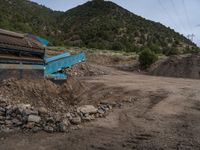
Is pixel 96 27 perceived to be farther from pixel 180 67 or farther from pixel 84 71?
pixel 84 71

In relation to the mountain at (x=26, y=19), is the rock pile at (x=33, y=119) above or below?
below

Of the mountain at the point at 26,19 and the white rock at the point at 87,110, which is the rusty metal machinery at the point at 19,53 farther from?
the mountain at the point at 26,19

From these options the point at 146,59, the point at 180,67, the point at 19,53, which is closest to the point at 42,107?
the point at 19,53

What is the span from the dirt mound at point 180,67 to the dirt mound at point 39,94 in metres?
17.7

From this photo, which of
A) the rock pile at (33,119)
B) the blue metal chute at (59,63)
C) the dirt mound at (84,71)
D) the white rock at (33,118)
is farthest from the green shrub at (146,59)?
the white rock at (33,118)

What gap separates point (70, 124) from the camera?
9.46 meters

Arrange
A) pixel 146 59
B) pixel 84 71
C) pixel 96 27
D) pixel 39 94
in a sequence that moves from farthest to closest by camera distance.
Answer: pixel 96 27 → pixel 146 59 → pixel 84 71 → pixel 39 94

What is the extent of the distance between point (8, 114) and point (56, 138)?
1.79 m

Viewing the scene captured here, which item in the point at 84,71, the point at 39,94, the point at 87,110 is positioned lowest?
the point at 87,110

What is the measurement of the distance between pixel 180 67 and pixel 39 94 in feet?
67.6

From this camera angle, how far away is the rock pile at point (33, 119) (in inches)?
355

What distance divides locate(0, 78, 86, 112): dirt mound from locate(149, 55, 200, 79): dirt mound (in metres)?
17.7

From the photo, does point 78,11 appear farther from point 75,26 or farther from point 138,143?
point 138,143

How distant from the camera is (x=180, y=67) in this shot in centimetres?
2936
